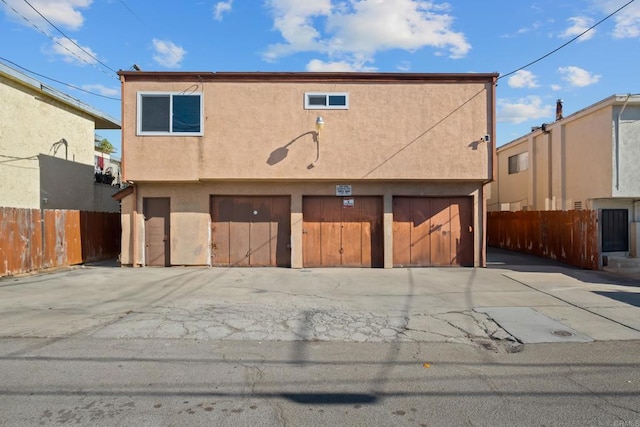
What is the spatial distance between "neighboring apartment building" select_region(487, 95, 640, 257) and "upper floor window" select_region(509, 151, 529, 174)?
69 centimetres

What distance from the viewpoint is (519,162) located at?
23172 millimetres

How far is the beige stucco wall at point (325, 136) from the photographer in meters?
13.0

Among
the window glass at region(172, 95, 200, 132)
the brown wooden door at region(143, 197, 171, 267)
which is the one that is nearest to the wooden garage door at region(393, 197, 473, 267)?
the window glass at region(172, 95, 200, 132)

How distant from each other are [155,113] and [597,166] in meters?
15.7

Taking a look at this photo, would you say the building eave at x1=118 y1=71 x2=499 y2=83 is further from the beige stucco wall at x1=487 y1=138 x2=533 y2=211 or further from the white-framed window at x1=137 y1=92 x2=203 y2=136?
the beige stucco wall at x1=487 y1=138 x2=533 y2=211

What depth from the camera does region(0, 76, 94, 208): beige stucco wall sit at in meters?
14.7

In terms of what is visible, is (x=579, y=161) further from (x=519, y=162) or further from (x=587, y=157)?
(x=519, y=162)

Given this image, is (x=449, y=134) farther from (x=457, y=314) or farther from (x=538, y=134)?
(x=538, y=134)

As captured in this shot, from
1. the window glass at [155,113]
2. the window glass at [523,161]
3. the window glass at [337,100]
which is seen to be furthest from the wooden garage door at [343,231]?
the window glass at [523,161]

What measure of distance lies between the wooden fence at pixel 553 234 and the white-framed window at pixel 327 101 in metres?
8.51

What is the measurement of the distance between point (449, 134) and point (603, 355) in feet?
28.6

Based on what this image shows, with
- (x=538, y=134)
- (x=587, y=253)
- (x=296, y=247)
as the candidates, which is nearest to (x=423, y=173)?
(x=296, y=247)

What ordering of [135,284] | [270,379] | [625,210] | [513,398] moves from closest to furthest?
[513,398] < [270,379] < [135,284] < [625,210]

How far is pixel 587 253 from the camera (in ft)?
45.1
